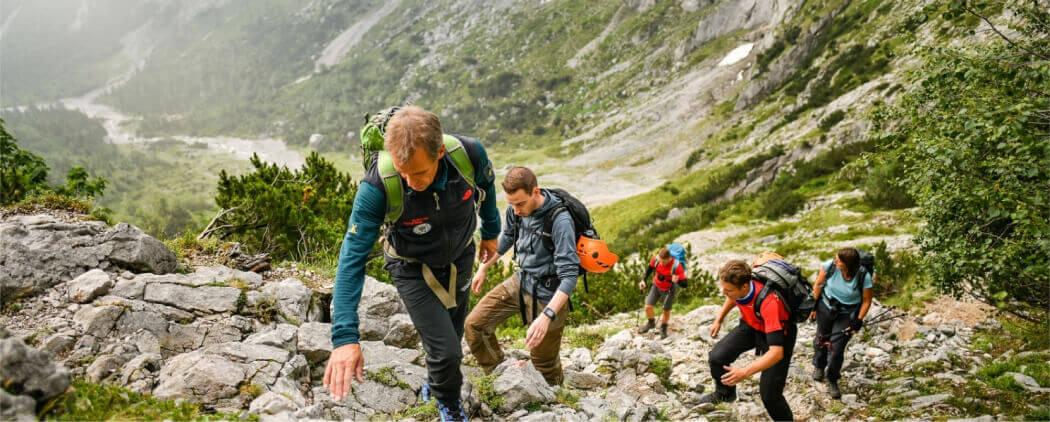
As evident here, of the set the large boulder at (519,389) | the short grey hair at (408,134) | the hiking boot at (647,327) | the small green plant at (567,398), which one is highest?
the short grey hair at (408,134)

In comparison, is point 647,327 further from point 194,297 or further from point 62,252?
point 62,252

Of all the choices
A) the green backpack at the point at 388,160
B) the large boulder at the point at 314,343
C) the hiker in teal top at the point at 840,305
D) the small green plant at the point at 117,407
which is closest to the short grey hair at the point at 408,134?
the green backpack at the point at 388,160

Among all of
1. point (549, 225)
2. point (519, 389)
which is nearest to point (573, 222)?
point (549, 225)

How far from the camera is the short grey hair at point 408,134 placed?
2.48 meters

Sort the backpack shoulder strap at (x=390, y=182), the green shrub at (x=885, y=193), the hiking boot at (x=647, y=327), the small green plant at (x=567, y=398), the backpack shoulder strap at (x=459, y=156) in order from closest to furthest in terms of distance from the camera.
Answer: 1. the backpack shoulder strap at (x=390, y=182)
2. the backpack shoulder strap at (x=459, y=156)
3. the small green plant at (x=567, y=398)
4. the hiking boot at (x=647, y=327)
5. the green shrub at (x=885, y=193)

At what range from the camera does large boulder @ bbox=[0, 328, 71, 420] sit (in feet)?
6.73

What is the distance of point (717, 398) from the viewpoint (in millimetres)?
5246

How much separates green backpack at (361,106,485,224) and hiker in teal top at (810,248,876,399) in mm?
4929

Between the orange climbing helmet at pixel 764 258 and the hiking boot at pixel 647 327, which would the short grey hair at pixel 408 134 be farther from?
the hiking boot at pixel 647 327

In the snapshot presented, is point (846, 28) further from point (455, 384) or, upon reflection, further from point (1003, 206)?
point (455, 384)

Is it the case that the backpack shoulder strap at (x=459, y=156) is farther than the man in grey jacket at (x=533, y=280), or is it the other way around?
the man in grey jacket at (x=533, y=280)

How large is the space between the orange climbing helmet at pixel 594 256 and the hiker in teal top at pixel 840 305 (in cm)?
319

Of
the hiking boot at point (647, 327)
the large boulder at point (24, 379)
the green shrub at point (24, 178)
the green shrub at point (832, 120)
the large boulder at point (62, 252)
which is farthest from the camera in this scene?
the green shrub at point (832, 120)

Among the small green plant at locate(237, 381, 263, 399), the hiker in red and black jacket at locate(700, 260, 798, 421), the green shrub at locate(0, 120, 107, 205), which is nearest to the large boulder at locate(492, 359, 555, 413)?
the hiker in red and black jacket at locate(700, 260, 798, 421)
